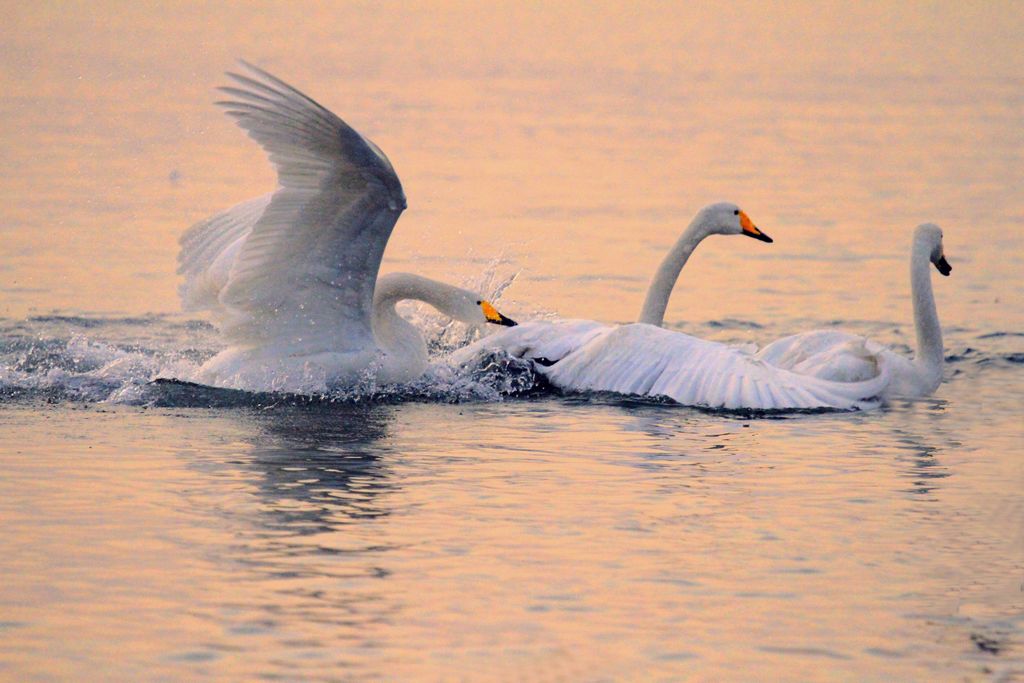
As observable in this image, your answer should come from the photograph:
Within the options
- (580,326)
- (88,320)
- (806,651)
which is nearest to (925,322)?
(580,326)

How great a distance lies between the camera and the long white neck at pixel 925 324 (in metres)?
11.8

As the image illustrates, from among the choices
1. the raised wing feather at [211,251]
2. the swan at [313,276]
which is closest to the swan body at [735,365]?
the swan at [313,276]

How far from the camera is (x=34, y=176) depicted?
1903cm

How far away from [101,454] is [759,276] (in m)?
7.47

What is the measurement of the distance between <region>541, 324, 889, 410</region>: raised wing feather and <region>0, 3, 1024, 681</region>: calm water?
0.21 m

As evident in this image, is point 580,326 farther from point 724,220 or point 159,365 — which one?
point 159,365

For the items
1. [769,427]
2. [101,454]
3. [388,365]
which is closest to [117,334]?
[388,365]

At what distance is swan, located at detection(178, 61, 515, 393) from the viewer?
9680 millimetres

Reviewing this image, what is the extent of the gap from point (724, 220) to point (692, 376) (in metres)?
2.34

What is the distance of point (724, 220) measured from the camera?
13094mm

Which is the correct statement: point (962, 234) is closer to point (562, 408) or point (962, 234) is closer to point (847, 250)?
point (847, 250)

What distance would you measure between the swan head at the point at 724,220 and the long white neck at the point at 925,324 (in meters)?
1.10

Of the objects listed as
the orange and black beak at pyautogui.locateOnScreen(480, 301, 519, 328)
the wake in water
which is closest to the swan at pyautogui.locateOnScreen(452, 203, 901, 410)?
the wake in water

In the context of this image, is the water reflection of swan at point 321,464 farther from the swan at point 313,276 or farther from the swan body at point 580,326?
the swan body at point 580,326
